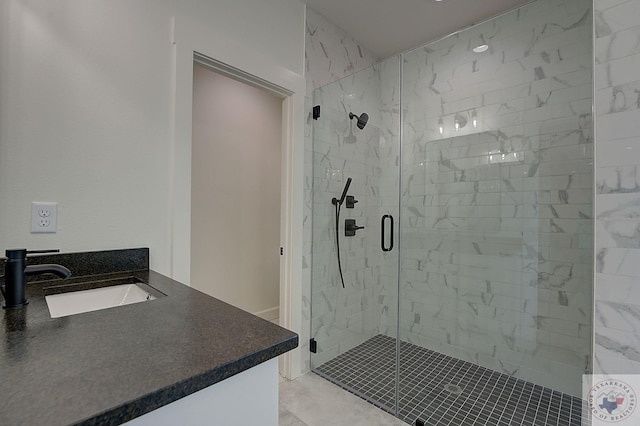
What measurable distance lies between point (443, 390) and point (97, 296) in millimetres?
2078

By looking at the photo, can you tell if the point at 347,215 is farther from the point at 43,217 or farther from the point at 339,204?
the point at 43,217

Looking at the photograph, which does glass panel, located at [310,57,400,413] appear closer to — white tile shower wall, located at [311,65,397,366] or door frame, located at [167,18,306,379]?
white tile shower wall, located at [311,65,397,366]

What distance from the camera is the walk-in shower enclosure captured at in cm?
195

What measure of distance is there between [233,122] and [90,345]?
8.76ft

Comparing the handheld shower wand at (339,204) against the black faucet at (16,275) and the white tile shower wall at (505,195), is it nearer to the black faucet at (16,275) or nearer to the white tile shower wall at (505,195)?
the white tile shower wall at (505,195)

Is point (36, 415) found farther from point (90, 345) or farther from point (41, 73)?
point (41, 73)

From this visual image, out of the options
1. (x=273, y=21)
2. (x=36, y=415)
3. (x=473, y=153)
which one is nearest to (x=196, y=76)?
(x=273, y=21)

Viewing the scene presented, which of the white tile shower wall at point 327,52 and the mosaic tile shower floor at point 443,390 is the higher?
the white tile shower wall at point 327,52

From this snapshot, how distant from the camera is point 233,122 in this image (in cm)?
300

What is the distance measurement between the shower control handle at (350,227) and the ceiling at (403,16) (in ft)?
5.47

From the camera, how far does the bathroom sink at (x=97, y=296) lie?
41.6 inches

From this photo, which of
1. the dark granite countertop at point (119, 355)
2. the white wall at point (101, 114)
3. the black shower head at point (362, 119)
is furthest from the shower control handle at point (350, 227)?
the dark granite countertop at point (119, 355)

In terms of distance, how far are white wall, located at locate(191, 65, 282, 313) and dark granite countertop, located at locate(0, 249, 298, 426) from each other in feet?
6.24

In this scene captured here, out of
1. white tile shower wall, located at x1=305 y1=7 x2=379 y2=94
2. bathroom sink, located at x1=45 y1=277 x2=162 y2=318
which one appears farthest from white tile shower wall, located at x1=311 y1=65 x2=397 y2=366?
bathroom sink, located at x1=45 y1=277 x2=162 y2=318
